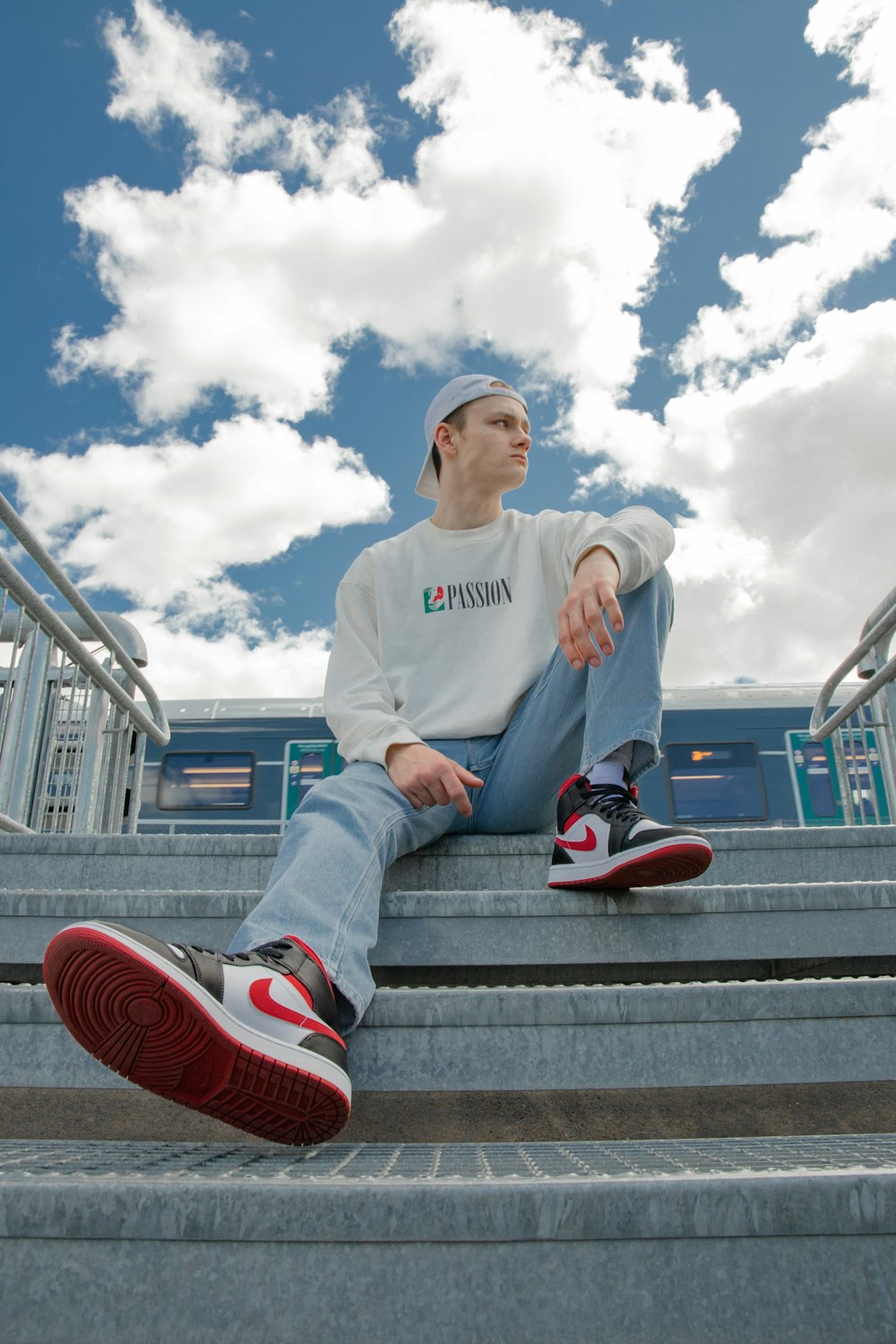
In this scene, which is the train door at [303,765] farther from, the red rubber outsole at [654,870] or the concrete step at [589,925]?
the red rubber outsole at [654,870]

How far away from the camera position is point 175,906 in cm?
176

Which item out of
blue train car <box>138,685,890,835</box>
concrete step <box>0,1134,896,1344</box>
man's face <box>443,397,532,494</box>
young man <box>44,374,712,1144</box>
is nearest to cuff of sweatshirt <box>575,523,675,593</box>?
young man <box>44,374,712,1144</box>

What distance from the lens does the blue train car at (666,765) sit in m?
8.13

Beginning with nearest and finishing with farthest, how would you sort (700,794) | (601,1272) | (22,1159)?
1. (601,1272)
2. (22,1159)
3. (700,794)

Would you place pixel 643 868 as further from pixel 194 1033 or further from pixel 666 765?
Result: pixel 666 765

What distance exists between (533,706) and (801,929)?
751 mm

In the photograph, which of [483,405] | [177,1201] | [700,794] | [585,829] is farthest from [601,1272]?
[700,794]

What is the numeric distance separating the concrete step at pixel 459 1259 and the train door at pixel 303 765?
24.6ft

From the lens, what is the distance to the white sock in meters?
1.85

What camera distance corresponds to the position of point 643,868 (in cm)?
163

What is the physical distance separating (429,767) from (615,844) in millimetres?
391

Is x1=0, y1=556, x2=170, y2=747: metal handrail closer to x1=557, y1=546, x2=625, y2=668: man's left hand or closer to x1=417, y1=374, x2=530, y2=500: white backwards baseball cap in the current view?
x1=417, y1=374, x2=530, y2=500: white backwards baseball cap

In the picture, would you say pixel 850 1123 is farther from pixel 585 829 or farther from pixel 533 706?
pixel 533 706

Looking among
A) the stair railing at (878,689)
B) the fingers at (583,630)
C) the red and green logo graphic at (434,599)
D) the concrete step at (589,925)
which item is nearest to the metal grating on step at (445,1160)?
the concrete step at (589,925)
